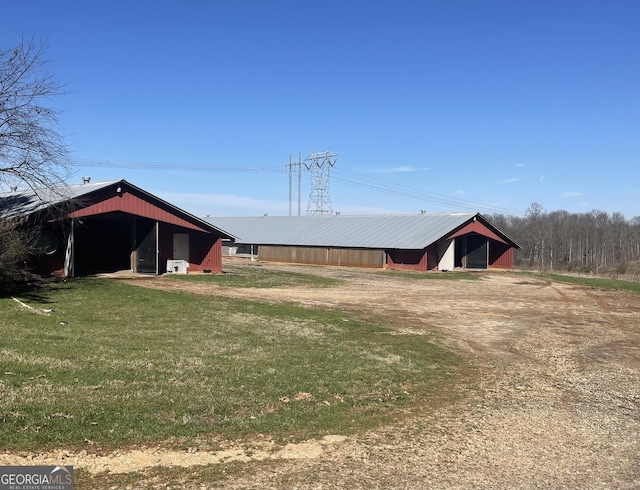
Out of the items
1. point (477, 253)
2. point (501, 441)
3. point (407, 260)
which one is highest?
point (477, 253)

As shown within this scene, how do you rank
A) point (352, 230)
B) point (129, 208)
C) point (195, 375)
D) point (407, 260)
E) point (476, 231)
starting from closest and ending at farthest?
point (195, 375) → point (129, 208) → point (407, 260) → point (476, 231) → point (352, 230)

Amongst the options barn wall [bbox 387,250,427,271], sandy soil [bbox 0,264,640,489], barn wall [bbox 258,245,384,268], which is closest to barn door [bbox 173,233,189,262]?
barn wall [bbox 258,245,384,268]

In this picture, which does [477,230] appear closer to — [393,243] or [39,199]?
[393,243]

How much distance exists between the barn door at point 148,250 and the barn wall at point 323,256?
21093 millimetres

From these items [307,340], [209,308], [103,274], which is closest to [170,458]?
[307,340]

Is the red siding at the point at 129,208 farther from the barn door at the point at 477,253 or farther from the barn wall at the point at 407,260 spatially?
the barn door at the point at 477,253

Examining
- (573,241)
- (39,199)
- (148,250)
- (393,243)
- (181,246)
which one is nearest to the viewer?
(39,199)

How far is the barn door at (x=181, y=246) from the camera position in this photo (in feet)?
106

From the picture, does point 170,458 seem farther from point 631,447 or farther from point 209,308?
point 209,308

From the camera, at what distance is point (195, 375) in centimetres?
920

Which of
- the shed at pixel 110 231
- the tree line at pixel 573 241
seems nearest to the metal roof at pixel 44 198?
the shed at pixel 110 231

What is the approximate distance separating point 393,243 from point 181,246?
19.0 meters

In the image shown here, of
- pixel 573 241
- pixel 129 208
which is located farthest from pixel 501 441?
pixel 573 241

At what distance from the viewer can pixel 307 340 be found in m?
13.1
